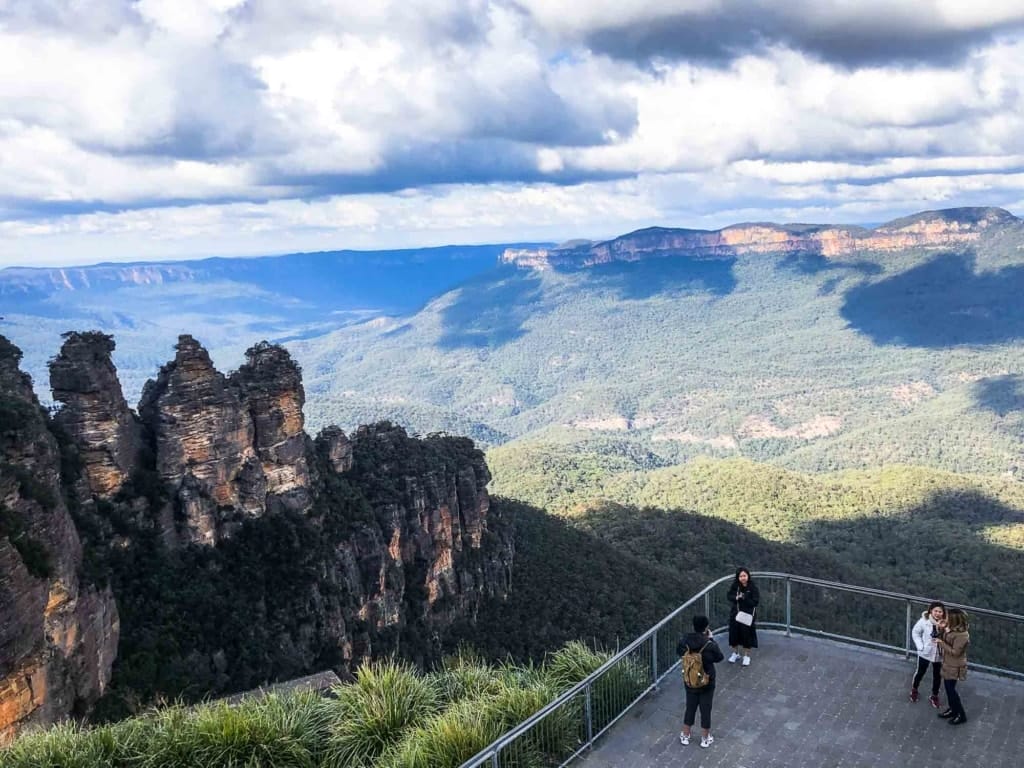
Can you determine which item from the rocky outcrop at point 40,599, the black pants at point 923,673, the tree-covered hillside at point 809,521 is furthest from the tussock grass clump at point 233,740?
the tree-covered hillside at point 809,521

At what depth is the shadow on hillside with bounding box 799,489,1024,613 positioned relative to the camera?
191 feet

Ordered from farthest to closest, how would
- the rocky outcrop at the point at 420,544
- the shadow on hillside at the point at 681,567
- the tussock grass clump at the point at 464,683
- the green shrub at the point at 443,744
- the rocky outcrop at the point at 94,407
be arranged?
the shadow on hillside at the point at 681,567 → the rocky outcrop at the point at 420,544 → the rocky outcrop at the point at 94,407 → the tussock grass clump at the point at 464,683 → the green shrub at the point at 443,744

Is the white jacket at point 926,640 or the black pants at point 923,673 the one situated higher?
the white jacket at point 926,640

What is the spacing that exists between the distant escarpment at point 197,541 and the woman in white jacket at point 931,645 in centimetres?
1937

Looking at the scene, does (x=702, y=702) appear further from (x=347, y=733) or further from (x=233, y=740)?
(x=233, y=740)

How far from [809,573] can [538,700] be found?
175 feet

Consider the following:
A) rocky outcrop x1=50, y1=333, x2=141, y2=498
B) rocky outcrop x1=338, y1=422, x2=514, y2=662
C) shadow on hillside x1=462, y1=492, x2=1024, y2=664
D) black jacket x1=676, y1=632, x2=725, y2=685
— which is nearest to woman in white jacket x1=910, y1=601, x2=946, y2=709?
black jacket x1=676, y1=632, x2=725, y2=685

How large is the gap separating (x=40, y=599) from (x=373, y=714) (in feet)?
37.9

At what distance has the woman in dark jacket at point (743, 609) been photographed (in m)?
15.4

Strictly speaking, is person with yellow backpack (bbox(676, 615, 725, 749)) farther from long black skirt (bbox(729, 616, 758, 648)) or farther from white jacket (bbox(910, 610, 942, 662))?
white jacket (bbox(910, 610, 942, 662))

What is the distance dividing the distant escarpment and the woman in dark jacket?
16258mm

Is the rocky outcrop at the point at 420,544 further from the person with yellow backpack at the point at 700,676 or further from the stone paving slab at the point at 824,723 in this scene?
the person with yellow backpack at the point at 700,676

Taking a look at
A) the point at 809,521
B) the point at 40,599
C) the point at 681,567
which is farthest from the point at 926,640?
the point at 809,521

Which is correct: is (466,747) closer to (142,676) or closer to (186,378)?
(142,676)
